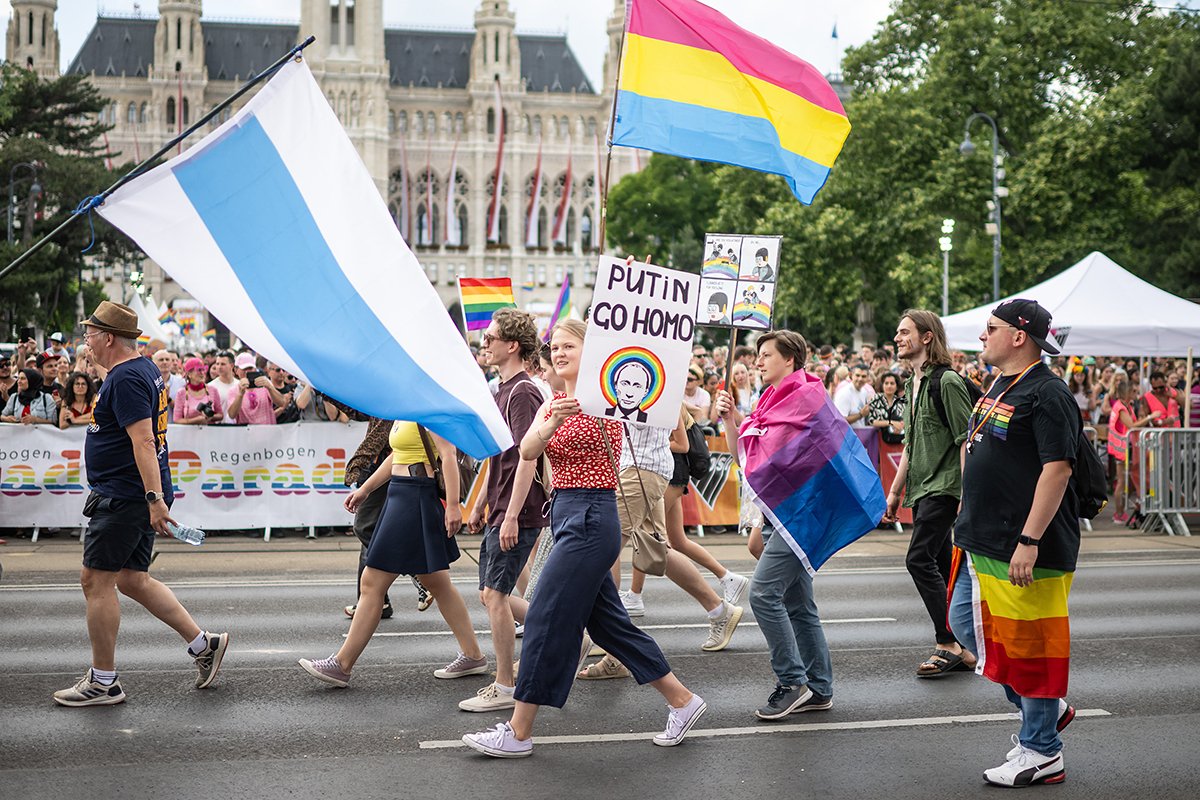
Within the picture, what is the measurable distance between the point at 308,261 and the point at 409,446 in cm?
129

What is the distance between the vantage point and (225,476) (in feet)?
49.0

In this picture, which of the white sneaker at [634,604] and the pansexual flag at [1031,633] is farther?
the white sneaker at [634,604]

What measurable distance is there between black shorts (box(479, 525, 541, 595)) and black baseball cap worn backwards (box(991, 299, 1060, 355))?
8.69 feet

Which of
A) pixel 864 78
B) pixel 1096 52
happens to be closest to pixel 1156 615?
pixel 1096 52

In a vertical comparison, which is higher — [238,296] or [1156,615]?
[238,296]

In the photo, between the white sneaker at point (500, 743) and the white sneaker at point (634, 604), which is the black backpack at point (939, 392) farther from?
the white sneaker at point (500, 743)

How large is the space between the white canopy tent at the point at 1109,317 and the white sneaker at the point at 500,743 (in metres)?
11.9

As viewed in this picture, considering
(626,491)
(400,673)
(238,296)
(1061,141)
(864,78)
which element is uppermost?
(864,78)

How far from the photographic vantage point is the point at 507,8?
123 meters

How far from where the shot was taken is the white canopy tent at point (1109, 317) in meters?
16.7

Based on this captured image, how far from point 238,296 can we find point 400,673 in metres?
2.45

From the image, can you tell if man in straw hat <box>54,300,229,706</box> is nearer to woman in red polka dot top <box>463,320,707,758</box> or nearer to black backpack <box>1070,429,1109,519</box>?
woman in red polka dot top <box>463,320,707,758</box>

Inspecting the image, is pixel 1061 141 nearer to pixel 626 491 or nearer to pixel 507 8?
pixel 626 491

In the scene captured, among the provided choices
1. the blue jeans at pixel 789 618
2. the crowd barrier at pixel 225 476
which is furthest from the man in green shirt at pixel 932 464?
the crowd barrier at pixel 225 476
